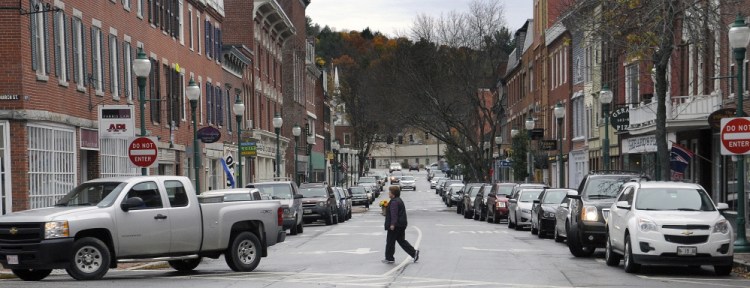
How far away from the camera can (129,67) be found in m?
37.5

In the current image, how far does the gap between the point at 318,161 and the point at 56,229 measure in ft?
270

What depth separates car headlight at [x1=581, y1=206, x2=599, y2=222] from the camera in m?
24.0

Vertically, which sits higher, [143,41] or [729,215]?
[143,41]

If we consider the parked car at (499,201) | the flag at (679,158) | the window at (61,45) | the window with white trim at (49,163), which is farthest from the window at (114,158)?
the flag at (679,158)

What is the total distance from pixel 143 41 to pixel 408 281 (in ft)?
77.3

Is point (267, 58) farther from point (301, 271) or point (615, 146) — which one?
point (301, 271)

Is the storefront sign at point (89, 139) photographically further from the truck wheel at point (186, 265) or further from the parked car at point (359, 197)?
the parked car at point (359, 197)

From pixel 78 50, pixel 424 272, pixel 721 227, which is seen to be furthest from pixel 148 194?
pixel 78 50

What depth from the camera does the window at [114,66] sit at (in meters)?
35.0

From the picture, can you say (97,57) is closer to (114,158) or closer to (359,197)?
(114,158)

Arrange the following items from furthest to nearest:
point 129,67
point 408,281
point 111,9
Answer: point 129,67, point 111,9, point 408,281

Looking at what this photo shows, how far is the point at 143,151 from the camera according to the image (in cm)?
2500

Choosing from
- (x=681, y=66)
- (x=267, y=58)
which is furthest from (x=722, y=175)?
(x=267, y=58)

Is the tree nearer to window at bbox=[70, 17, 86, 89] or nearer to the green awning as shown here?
window at bbox=[70, 17, 86, 89]
